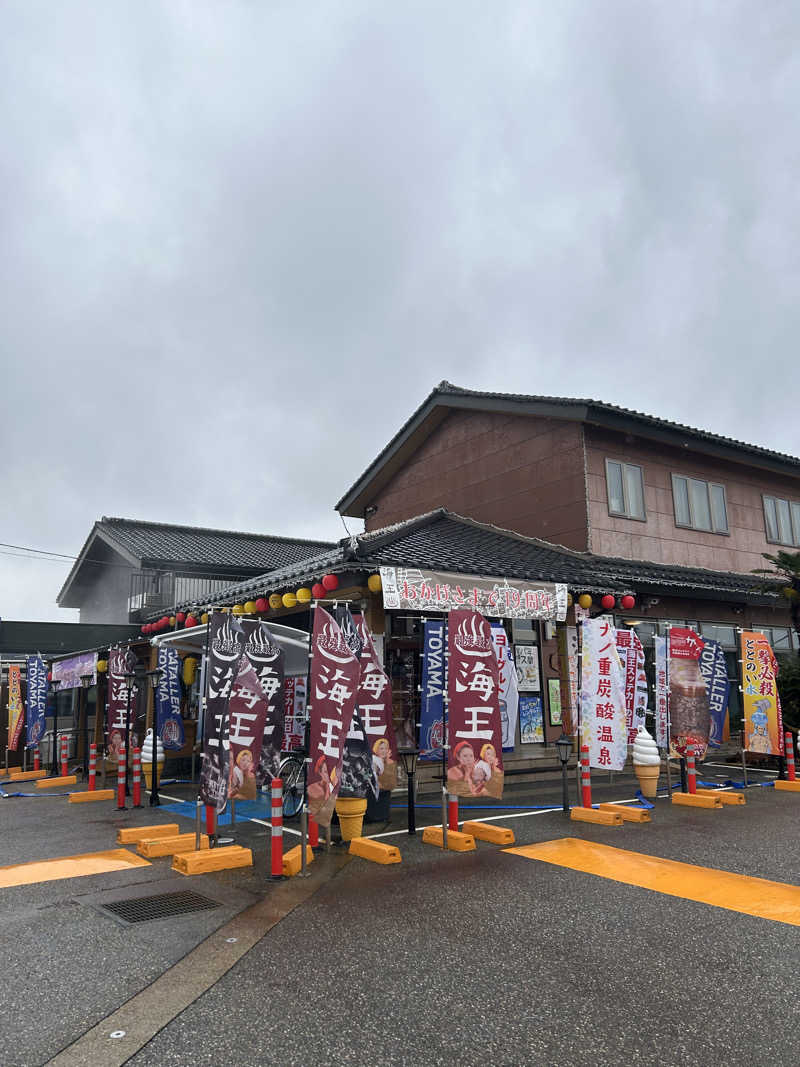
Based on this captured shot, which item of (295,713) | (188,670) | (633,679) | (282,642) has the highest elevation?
(282,642)

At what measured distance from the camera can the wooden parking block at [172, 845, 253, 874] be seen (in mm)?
7098

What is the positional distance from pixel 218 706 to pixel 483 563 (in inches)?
237

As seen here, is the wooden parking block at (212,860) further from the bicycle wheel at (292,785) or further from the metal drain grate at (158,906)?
the bicycle wheel at (292,785)

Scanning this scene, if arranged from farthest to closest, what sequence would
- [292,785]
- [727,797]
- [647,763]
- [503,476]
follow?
1. [503,476]
2. [647,763]
3. [727,797]
4. [292,785]

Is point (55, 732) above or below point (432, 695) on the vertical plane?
below

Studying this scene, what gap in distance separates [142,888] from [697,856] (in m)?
5.55

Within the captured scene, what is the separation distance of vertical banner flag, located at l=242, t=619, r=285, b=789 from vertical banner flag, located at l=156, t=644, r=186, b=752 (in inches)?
169

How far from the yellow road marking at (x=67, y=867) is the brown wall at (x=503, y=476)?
10861 mm

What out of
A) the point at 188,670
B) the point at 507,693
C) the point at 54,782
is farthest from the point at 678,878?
the point at 54,782

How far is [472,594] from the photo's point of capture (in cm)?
1127

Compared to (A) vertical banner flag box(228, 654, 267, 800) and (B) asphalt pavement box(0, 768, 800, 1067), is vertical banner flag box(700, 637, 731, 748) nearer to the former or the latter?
(B) asphalt pavement box(0, 768, 800, 1067)

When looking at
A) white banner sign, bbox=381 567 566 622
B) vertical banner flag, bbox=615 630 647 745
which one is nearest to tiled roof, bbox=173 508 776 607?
white banner sign, bbox=381 567 566 622

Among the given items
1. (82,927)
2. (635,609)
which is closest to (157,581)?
(635,609)

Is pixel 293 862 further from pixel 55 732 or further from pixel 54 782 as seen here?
pixel 55 732
